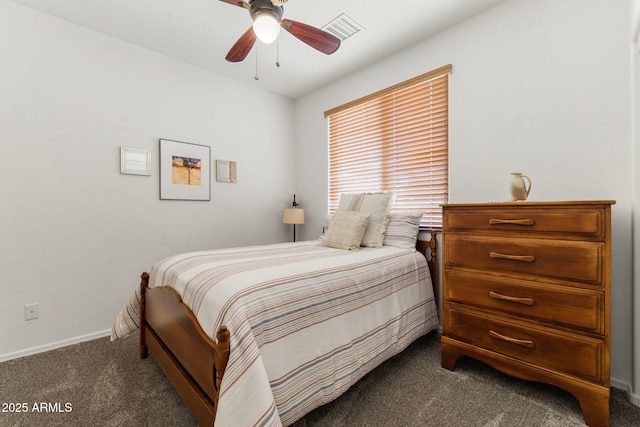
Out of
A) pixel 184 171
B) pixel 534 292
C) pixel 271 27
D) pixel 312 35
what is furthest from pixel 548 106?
pixel 184 171

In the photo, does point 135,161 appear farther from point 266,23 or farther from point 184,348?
point 184,348

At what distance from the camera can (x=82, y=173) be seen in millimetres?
2346

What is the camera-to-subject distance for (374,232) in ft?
7.98

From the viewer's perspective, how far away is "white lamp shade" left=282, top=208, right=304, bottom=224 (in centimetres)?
348

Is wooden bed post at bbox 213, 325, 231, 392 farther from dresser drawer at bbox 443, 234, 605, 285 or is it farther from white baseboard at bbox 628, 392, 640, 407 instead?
white baseboard at bbox 628, 392, 640, 407

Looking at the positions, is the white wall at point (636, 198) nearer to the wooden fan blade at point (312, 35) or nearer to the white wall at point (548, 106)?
→ the white wall at point (548, 106)

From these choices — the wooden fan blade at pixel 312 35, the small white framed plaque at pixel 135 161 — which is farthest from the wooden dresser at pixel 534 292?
the small white framed plaque at pixel 135 161

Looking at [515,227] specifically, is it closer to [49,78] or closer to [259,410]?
[259,410]

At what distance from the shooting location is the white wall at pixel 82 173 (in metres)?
2.09

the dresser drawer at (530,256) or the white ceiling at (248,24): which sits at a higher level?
the white ceiling at (248,24)

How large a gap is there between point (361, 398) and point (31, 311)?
2548mm

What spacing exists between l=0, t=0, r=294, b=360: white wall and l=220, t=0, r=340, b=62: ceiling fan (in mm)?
1289

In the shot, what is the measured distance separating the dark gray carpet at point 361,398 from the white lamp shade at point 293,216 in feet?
6.43

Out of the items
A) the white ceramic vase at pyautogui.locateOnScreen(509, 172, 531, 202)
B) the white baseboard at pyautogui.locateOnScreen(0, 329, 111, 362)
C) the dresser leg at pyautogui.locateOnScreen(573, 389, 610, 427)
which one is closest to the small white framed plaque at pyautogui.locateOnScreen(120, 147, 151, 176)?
the white baseboard at pyautogui.locateOnScreen(0, 329, 111, 362)
